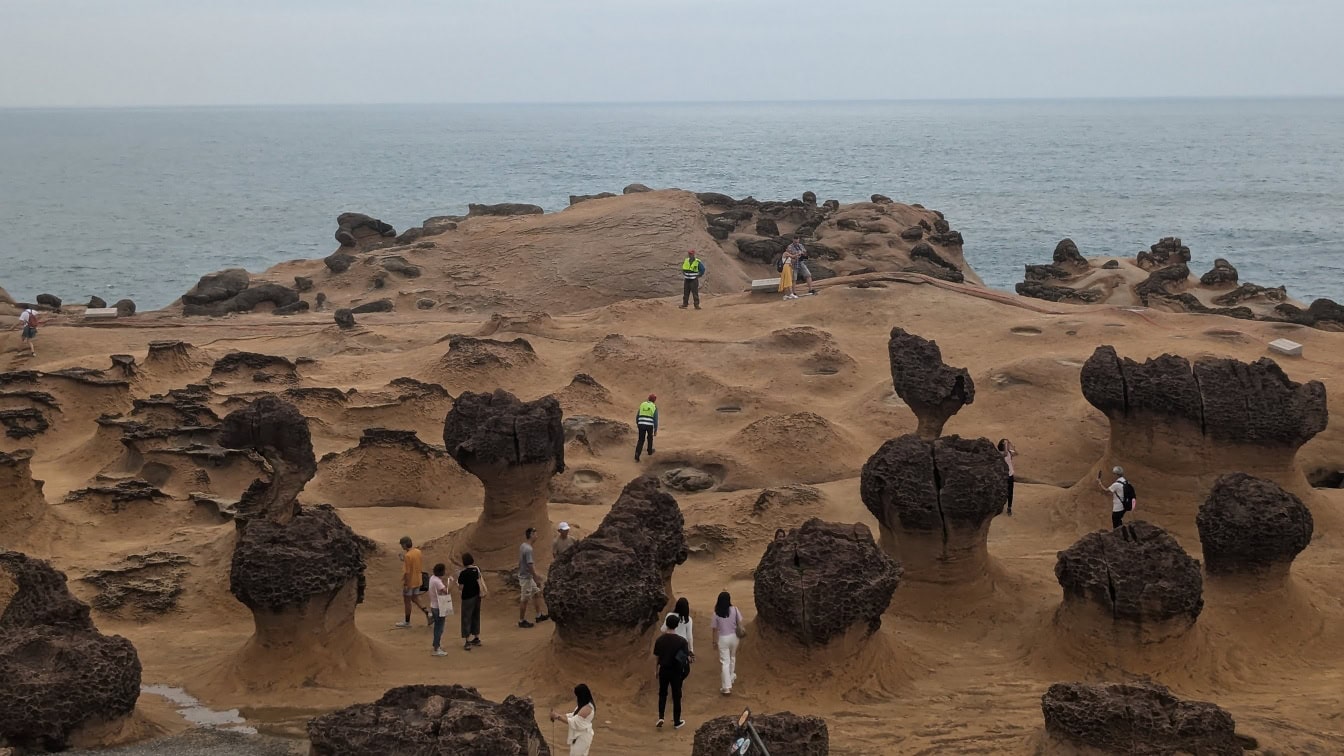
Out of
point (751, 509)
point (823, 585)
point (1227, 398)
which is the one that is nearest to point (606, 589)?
point (823, 585)

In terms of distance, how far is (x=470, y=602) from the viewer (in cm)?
1464

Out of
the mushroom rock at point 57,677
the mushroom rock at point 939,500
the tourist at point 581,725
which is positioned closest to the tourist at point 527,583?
the mushroom rock at point 939,500

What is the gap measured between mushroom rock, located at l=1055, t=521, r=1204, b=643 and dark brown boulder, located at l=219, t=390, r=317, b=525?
9.36m

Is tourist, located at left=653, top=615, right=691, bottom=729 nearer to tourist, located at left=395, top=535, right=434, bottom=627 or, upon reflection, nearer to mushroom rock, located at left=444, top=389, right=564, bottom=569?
tourist, located at left=395, top=535, right=434, bottom=627

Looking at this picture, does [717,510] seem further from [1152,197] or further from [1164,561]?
[1152,197]

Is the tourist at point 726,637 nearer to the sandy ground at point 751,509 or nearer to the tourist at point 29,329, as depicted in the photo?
the sandy ground at point 751,509

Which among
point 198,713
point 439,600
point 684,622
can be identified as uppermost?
point 684,622

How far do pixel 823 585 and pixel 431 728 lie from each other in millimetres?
4657

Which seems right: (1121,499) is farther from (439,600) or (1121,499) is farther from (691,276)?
(691,276)

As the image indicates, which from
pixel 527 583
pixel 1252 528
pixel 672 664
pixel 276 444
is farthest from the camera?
pixel 276 444

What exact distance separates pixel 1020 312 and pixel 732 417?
8.45 metres

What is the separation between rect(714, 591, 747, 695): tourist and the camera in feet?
41.9

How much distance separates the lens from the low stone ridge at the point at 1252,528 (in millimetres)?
14344

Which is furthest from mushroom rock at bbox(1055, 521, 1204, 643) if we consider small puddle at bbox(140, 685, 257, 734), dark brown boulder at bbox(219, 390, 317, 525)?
dark brown boulder at bbox(219, 390, 317, 525)
